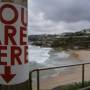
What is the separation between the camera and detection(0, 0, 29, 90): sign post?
2.00 meters

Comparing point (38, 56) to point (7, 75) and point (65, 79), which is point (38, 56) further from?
point (7, 75)

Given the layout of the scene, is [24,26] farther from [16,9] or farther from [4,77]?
[4,77]

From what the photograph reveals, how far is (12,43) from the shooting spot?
6.59 feet

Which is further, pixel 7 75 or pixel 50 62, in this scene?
pixel 50 62

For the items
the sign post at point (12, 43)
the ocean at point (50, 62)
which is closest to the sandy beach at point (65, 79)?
the ocean at point (50, 62)

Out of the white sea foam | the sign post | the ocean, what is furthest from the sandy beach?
the white sea foam

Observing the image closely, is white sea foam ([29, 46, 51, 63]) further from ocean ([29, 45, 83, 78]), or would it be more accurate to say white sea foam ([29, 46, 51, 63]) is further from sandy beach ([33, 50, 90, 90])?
sandy beach ([33, 50, 90, 90])

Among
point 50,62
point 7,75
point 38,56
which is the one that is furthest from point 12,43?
point 38,56

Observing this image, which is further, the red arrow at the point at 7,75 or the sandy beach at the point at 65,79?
the sandy beach at the point at 65,79

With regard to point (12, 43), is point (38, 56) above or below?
below

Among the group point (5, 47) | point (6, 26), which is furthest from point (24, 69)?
point (6, 26)

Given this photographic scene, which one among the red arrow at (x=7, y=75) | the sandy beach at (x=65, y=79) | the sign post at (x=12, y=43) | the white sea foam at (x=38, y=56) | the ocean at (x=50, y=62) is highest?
the sign post at (x=12, y=43)

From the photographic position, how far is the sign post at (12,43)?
200 cm

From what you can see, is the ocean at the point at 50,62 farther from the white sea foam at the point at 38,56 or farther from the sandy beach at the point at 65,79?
the sandy beach at the point at 65,79
